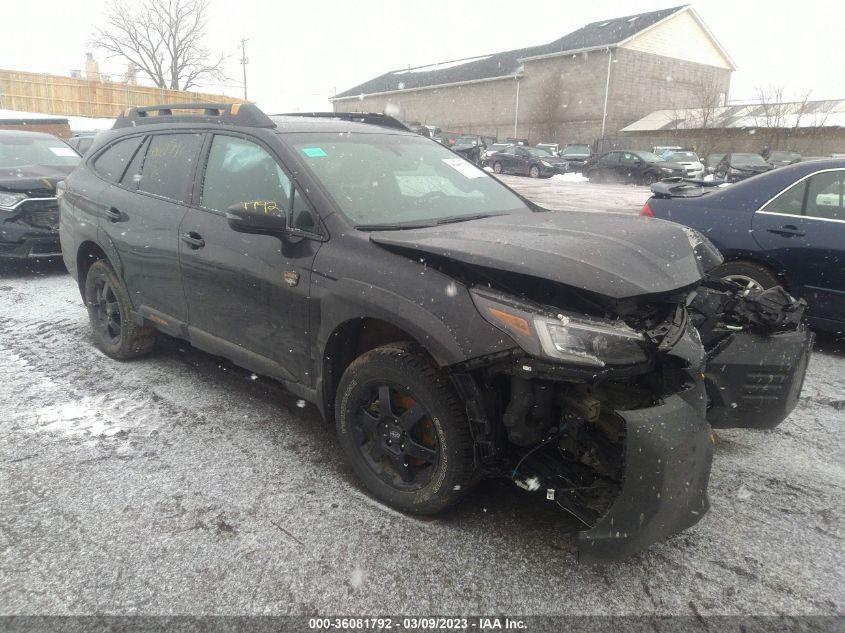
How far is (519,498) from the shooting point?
9.39ft

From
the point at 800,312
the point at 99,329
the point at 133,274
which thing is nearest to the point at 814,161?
the point at 800,312

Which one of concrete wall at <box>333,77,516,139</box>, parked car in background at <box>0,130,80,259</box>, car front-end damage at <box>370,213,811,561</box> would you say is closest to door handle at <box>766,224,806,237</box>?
car front-end damage at <box>370,213,811,561</box>

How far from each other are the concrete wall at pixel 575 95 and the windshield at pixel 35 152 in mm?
39245

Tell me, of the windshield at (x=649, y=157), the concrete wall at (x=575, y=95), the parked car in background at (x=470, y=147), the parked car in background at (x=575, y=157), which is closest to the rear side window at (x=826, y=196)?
the windshield at (x=649, y=157)

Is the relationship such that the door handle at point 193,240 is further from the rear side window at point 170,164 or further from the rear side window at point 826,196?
the rear side window at point 826,196

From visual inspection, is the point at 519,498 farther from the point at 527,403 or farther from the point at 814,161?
the point at 814,161

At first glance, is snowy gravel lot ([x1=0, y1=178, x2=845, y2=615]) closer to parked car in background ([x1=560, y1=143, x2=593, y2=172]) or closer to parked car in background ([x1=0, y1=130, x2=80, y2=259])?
parked car in background ([x1=0, y1=130, x2=80, y2=259])

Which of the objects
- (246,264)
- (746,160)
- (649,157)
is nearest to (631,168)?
(649,157)

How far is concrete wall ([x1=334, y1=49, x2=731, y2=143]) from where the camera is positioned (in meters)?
41.7

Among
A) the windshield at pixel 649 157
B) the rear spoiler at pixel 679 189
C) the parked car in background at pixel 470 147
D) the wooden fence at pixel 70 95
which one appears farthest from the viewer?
the wooden fence at pixel 70 95

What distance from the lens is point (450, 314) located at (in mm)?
2326

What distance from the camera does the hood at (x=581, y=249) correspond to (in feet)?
7.21

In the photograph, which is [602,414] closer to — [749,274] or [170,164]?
[170,164]

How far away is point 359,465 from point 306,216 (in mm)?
1240
